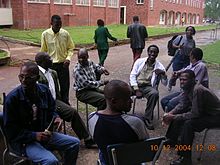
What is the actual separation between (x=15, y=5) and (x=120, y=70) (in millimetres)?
20030

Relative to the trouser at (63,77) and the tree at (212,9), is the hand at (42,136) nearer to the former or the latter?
the trouser at (63,77)

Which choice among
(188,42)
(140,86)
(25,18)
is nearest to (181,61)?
(188,42)

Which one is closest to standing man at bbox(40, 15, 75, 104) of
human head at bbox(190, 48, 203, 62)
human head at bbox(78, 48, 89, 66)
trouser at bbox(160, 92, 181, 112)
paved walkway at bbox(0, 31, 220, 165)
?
human head at bbox(78, 48, 89, 66)

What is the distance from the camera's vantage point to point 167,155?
15.2 ft

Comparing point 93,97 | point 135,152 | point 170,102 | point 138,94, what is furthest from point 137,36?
point 135,152

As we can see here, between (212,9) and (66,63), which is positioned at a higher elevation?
(212,9)

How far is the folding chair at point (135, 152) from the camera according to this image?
8.59 ft

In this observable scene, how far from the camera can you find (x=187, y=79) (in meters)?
4.40

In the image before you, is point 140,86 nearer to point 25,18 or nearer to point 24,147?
point 24,147

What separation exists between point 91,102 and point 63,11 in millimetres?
30194

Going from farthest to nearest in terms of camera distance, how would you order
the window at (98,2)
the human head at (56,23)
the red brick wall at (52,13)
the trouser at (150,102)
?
the window at (98,2) < the red brick wall at (52,13) < the human head at (56,23) < the trouser at (150,102)

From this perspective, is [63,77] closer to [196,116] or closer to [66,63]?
[66,63]

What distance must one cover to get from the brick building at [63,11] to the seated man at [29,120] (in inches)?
1041
